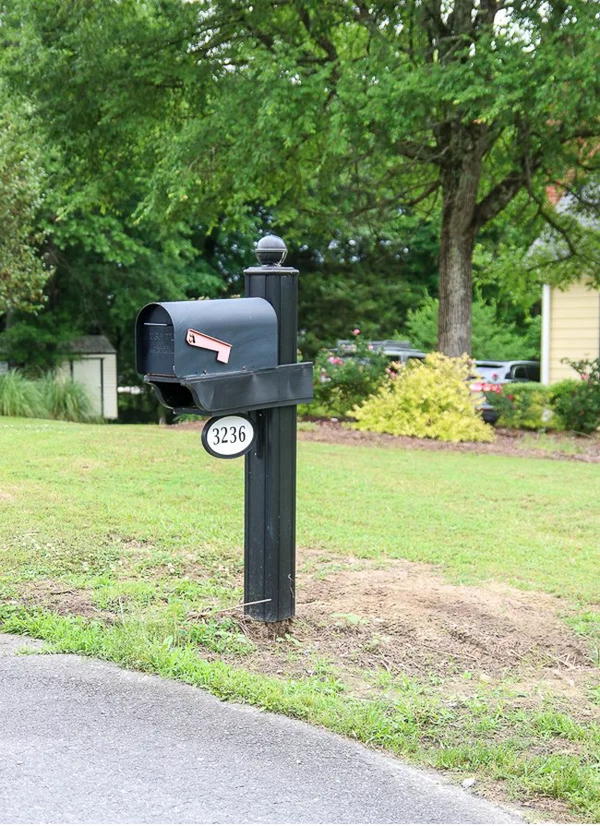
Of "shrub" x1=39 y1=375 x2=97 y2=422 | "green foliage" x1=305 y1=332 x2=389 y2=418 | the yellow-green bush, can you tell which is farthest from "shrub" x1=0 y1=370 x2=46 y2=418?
the yellow-green bush

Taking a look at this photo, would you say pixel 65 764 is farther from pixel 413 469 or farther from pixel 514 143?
A: pixel 514 143

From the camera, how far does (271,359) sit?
4363 millimetres

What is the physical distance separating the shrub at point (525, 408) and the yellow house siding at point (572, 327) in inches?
196

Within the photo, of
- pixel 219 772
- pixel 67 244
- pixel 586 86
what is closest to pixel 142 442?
pixel 586 86

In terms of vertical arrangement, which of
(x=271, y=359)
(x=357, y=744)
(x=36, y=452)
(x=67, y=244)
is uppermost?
(x=67, y=244)

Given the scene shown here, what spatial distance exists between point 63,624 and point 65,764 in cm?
141

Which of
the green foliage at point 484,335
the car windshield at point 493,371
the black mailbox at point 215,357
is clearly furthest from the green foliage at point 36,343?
the black mailbox at point 215,357

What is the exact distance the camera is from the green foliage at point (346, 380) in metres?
15.7

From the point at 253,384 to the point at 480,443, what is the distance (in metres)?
9.19

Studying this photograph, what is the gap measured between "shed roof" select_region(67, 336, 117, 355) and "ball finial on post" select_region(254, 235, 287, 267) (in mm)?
20993

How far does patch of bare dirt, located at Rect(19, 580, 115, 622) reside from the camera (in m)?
4.81

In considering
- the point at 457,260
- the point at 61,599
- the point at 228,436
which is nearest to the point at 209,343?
the point at 228,436

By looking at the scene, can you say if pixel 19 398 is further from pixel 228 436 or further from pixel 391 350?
pixel 228 436

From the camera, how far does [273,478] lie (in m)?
4.43
